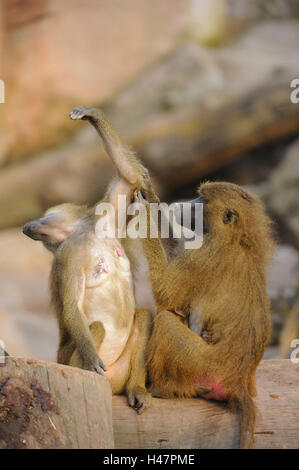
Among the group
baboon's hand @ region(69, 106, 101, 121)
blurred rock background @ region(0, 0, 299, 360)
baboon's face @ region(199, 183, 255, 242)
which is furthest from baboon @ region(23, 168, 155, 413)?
blurred rock background @ region(0, 0, 299, 360)

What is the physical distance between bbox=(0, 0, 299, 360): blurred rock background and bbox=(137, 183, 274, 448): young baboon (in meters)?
6.01

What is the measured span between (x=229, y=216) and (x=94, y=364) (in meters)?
1.13

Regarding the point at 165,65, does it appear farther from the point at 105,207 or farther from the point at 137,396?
the point at 137,396

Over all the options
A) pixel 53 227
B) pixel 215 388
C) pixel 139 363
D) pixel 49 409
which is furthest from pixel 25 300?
pixel 49 409

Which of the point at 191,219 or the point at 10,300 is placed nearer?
the point at 191,219

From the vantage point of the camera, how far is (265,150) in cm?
1098

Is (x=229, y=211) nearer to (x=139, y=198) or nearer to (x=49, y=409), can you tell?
(x=139, y=198)

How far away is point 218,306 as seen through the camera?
142 inches

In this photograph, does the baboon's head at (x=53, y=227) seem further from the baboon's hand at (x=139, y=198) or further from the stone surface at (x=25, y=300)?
the stone surface at (x=25, y=300)

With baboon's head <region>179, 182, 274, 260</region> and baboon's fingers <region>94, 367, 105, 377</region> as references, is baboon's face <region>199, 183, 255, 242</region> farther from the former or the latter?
baboon's fingers <region>94, 367, 105, 377</region>

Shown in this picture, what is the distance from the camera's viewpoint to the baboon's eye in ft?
12.2
